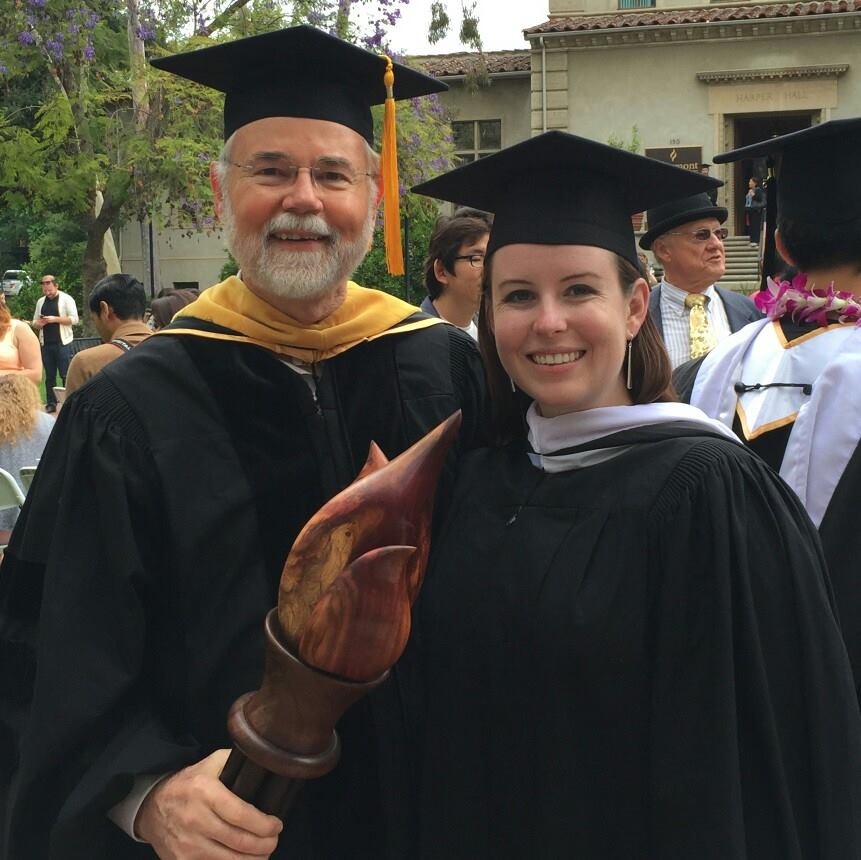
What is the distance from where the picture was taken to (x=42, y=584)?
6.50 ft

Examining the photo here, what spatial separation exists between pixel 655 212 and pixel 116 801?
411 cm

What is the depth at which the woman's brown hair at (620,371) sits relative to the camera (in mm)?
2004

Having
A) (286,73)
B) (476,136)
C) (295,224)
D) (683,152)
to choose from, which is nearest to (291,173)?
(295,224)

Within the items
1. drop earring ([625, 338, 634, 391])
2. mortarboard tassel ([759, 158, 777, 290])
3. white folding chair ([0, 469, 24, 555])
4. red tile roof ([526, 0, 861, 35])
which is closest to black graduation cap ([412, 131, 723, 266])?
drop earring ([625, 338, 634, 391])

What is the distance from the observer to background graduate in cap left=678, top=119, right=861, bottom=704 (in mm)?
2441

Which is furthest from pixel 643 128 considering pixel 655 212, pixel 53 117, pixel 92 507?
pixel 92 507

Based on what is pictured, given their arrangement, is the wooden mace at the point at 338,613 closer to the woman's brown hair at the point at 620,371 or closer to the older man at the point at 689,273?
the woman's brown hair at the point at 620,371

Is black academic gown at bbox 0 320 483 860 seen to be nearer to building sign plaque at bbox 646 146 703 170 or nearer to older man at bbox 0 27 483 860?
older man at bbox 0 27 483 860

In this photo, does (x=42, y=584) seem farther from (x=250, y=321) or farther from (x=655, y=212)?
(x=655, y=212)

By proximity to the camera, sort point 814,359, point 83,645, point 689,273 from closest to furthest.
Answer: point 83,645
point 814,359
point 689,273

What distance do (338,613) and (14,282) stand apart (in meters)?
22.0

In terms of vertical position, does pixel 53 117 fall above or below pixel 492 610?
above

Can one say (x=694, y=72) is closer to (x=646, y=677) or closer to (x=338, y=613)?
(x=646, y=677)

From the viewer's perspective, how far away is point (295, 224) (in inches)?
85.2
